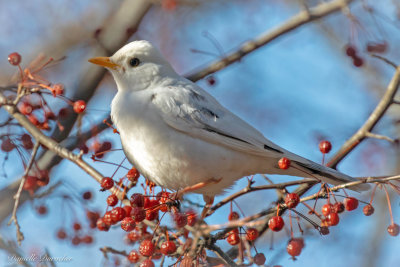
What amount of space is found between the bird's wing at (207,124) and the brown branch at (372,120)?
0.53 meters

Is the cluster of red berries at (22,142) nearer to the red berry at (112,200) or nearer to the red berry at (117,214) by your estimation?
the red berry at (112,200)

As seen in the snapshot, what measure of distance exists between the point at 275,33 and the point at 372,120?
1.29 meters

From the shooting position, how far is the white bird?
3.50 m

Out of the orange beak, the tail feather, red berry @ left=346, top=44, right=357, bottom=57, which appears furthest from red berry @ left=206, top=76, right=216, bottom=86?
the tail feather

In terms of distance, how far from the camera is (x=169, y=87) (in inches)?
153

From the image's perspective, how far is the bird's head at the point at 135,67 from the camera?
3.96 meters

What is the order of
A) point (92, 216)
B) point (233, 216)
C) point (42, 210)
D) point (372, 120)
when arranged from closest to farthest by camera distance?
point (233, 216)
point (372, 120)
point (92, 216)
point (42, 210)

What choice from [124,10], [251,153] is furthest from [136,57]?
[251,153]

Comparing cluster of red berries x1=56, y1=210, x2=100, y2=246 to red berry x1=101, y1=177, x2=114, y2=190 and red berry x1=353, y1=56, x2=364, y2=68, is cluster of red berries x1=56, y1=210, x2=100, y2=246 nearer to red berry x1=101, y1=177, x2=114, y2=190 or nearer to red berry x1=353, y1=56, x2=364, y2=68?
red berry x1=101, y1=177, x2=114, y2=190

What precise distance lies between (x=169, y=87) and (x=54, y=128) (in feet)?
3.69

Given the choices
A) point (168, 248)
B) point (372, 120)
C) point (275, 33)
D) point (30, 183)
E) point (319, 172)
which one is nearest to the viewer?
point (168, 248)

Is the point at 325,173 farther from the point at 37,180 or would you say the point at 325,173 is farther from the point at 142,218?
the point at 37,180

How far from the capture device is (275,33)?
4488 mm

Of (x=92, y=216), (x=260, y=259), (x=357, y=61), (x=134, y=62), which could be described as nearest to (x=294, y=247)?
(x=260, y=259)
